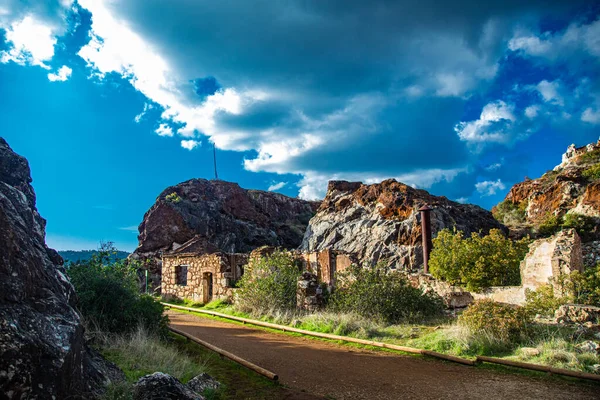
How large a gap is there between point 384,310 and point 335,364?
4035 mm

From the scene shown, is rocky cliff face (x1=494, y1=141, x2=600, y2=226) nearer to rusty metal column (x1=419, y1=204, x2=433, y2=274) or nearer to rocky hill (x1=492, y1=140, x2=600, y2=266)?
rocky hill (x1=492, y1=140, x2=600, y2=266)

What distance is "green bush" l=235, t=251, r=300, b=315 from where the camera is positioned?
14.0m

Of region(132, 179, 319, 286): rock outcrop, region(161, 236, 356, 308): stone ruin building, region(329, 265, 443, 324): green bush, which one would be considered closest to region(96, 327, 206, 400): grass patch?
region(329, 265, 443, 324): green bush

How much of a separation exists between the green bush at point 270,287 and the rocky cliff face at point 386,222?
14.1 meters

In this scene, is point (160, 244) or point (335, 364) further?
point (160, 244)

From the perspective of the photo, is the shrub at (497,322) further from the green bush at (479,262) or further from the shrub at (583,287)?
the green bush at (479,262)

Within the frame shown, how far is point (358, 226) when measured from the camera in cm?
3644

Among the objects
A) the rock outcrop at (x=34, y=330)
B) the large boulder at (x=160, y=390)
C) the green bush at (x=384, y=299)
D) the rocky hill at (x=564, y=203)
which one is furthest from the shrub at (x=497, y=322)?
the rocky hill at (x=564, y=203)

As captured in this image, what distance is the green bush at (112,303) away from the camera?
27.6 feet

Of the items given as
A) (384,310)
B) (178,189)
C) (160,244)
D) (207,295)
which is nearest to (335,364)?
(384,310)

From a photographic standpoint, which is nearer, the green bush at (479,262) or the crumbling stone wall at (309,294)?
the crumbling stone wall at (309,294)

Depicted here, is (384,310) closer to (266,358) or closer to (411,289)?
(411,289)

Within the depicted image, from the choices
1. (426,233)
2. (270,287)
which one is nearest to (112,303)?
(270,287)

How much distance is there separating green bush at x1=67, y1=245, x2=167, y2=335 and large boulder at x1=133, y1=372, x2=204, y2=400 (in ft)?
14.7
